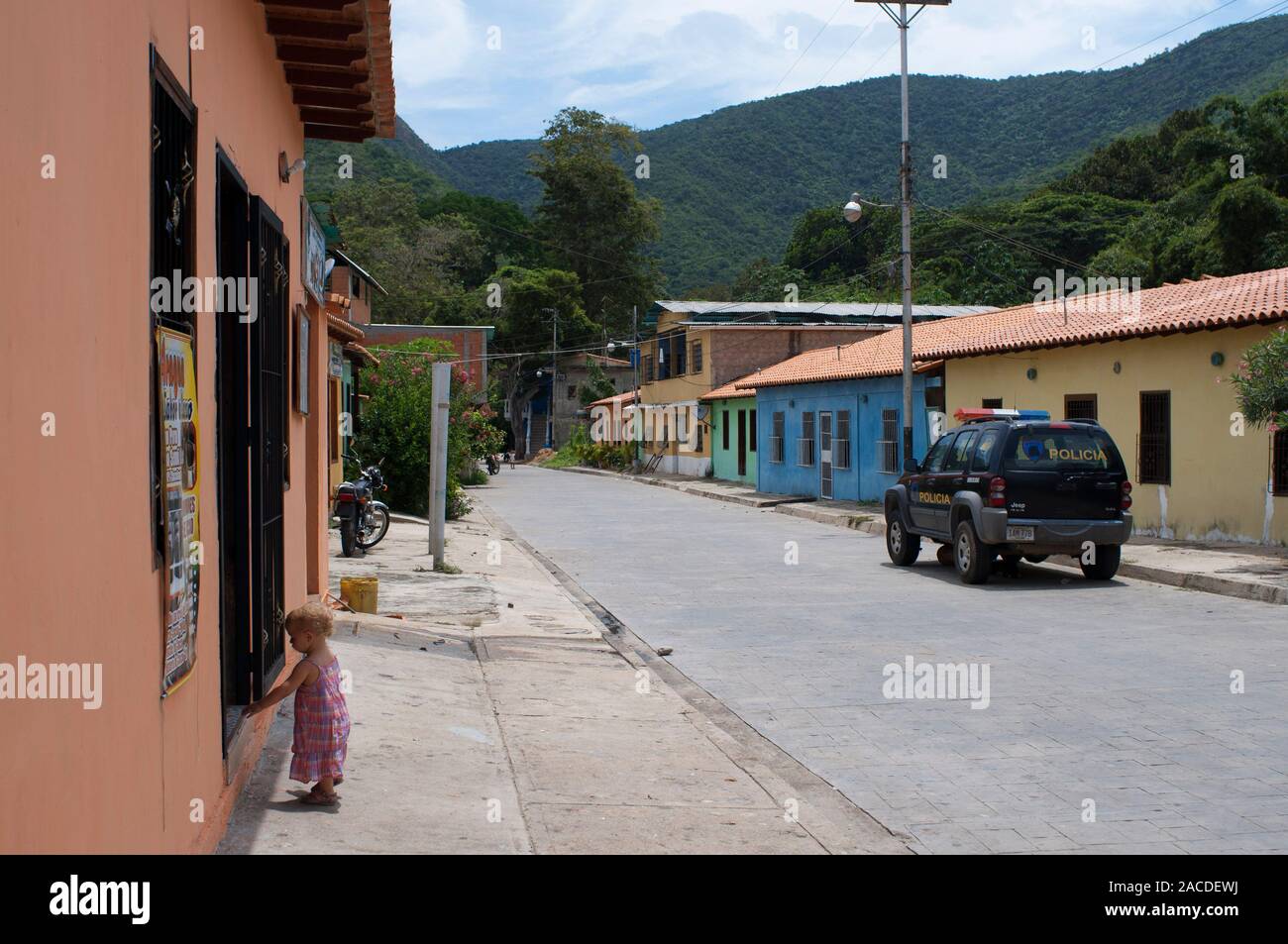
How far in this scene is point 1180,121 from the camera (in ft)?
202

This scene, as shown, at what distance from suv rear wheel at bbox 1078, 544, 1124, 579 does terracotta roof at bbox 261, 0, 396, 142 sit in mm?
10032

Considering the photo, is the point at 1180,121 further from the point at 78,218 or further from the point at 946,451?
the point at 78,218

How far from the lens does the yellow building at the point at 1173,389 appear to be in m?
18.8

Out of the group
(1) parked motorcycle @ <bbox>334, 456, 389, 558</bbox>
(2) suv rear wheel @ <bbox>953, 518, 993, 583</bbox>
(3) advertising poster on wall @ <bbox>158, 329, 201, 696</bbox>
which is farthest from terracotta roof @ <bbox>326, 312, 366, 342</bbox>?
(3) advertising poster on wall @ <bbox>158, 329, 201, 696</bbox>

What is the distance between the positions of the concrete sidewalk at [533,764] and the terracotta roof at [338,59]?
3966 millimetres

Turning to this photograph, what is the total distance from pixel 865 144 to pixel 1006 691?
334 ft

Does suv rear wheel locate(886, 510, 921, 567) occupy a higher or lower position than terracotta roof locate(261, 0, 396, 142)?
lower

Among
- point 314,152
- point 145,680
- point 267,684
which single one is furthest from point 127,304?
point 314,152

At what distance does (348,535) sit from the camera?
18188mm

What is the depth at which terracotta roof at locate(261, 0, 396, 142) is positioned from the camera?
278 inches

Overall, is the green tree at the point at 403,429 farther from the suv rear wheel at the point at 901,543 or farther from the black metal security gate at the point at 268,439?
the black metal security gate at the point at 268,439

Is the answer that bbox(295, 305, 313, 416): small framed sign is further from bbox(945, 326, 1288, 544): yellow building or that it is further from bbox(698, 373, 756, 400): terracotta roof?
bbox(698, 373, 756, 400): terracotta roof

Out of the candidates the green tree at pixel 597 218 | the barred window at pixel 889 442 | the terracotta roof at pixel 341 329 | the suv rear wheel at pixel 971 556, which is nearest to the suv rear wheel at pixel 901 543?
the suv rear wheel at pixel 971 556

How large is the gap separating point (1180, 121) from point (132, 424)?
2586 inches
